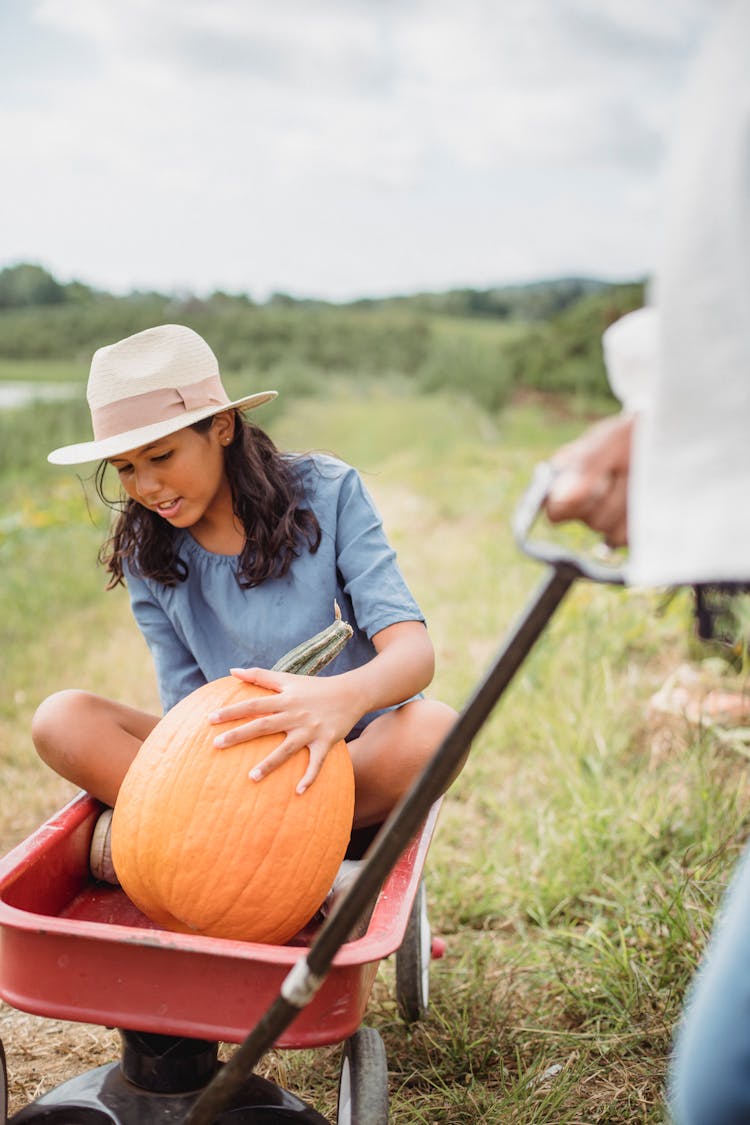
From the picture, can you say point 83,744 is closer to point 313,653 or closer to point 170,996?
point 313,653

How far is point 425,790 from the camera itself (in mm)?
1207

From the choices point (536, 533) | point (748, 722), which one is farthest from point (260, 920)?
point (536, 533)

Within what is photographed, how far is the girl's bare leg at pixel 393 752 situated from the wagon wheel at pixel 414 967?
22cm

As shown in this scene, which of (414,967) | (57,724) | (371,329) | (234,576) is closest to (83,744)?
(57,724)

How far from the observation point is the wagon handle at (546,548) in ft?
3.59

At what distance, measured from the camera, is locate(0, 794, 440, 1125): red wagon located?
1500 mm

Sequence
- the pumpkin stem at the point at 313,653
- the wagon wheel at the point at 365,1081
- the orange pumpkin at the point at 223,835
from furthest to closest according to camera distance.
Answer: the pumpkin stem at the point at 313,653, the orange pumpkin at the point at 223,835, the wagon wheel at the point at 365,1081

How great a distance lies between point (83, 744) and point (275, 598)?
51 centimetres

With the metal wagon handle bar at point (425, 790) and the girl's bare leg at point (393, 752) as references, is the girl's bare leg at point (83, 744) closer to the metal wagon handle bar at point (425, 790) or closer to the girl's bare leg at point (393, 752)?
the girl's bare leg at point (393, 752)

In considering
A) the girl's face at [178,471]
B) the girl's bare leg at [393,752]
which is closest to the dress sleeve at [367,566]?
the girl's bare leg at [393,752]

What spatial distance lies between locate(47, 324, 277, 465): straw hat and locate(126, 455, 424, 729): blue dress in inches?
13.6

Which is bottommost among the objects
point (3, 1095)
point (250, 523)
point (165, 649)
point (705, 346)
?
point (3, 1095)

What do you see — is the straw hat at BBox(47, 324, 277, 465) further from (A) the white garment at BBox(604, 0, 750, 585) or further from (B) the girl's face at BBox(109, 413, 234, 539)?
(A) the white garment at BBox(604, 0, 750, 585)

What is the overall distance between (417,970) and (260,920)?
0.58 m
